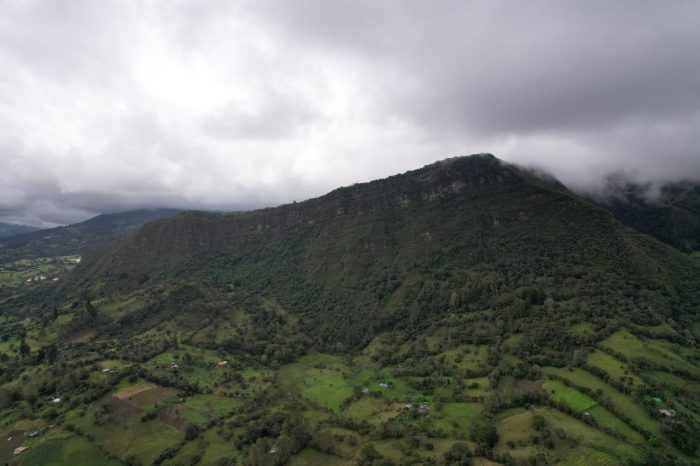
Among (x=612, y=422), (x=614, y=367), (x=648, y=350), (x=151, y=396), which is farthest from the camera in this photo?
(x=151, y=396)

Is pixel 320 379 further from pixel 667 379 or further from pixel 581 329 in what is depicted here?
pixel 667 379

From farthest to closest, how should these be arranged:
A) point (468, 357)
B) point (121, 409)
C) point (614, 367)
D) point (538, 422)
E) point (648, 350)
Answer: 1. point (468, 357)
2. point (121, 409)
3. point (648, 350)
4. point (614, 367)
5. point (538, 422)

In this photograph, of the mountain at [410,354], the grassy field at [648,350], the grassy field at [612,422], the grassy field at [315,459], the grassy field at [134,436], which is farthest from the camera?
the grassy field at [134,436]

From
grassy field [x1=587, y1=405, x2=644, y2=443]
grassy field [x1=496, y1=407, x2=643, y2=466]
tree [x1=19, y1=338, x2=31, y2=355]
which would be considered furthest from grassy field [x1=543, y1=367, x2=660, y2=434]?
tree [x1=19, y1=338, x2=31, y2=355]

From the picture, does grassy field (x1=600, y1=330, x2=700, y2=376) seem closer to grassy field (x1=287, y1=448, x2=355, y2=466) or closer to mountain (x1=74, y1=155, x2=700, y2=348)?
mountain (x1=74, y1=155, x2=700, y2=348)

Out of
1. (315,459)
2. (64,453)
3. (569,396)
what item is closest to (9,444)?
(64,453)

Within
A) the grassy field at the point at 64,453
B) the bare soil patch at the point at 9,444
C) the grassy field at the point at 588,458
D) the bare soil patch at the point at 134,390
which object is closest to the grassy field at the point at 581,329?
the grassy field at the point at 588,458

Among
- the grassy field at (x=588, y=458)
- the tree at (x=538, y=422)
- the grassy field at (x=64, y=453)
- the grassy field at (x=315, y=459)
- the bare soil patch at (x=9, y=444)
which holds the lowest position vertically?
the grassy field at (x=315, y=459)

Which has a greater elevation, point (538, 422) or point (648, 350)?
point (648, 350)

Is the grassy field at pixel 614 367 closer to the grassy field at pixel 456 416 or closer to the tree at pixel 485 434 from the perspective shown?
the grassy field at pixel 456 416
